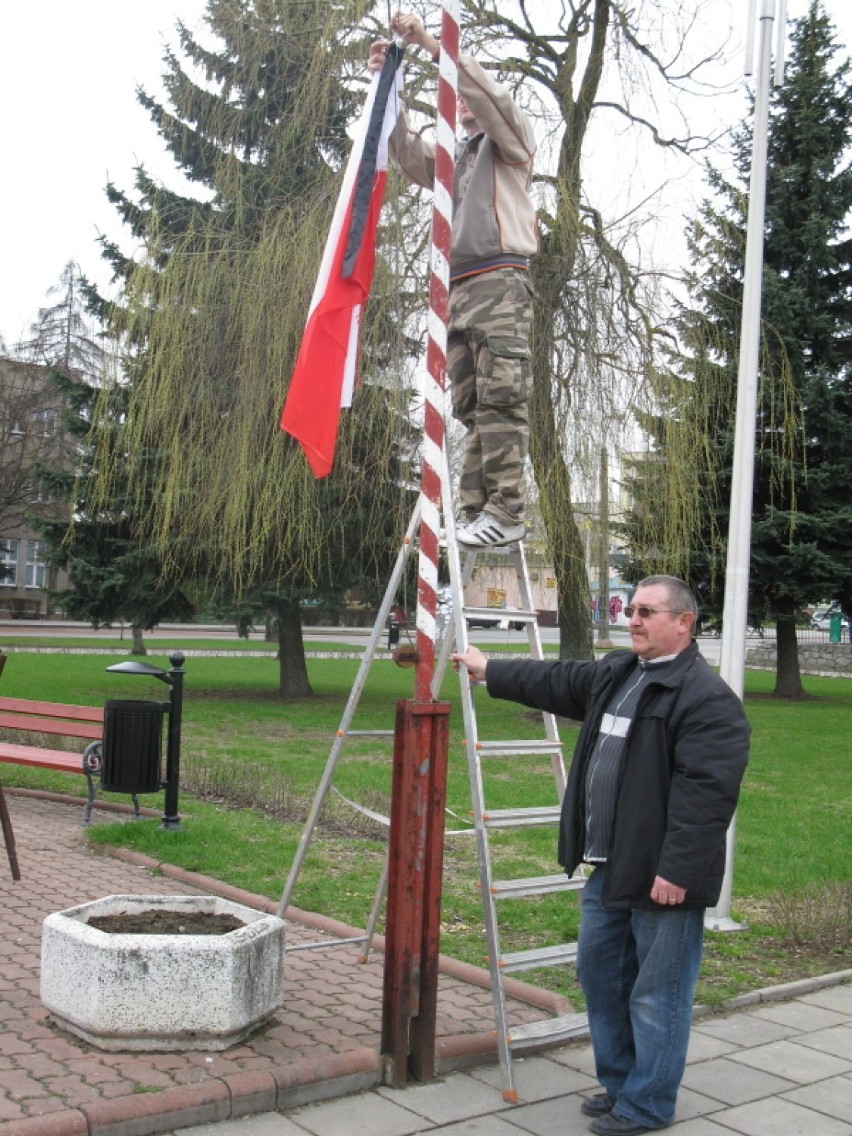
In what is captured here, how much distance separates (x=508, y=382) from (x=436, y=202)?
2.83ft

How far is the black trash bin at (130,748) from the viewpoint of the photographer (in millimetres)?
8656

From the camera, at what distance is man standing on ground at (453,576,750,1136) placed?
382 cm

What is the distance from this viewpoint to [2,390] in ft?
129

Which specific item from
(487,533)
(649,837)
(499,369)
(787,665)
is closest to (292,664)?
(787,665)

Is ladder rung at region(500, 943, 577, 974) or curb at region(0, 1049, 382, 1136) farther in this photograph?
ladder rung at region(500, 943, 577, 974)

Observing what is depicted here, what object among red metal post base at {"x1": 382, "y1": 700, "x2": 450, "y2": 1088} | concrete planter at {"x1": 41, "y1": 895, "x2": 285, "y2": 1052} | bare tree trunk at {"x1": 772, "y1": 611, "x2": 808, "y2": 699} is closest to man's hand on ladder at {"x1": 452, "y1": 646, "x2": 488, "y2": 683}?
red metal post base at {"x1": 382, "y1": 700, "x2": 450, "y2": 1088}

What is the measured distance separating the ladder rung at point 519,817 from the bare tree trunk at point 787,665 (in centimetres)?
2047

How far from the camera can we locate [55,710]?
10.3m

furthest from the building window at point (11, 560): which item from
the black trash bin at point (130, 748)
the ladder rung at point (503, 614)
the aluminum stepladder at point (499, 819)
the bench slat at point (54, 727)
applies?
the ladder rung at point (503, 614)

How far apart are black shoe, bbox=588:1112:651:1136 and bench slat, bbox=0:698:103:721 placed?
6.75m

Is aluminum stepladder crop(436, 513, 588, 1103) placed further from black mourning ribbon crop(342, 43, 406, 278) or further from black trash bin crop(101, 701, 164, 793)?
black trash bin crop(101, 701, 164, 793)

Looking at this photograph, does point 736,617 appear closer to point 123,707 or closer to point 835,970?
point 835,970

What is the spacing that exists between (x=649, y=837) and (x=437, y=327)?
2096 mm

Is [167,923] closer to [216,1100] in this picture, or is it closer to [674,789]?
[216,1100]
